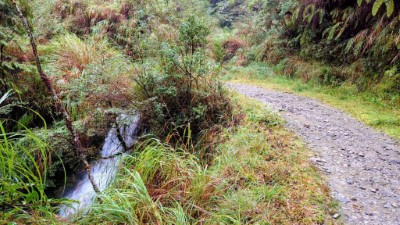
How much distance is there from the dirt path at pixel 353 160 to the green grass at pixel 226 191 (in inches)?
8.7

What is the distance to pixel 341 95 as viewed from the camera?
7133mm

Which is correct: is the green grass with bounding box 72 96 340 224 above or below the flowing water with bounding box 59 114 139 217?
above

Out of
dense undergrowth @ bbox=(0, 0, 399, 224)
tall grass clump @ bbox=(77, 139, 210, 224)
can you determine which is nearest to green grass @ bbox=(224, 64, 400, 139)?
dense undergrowth @ bbox=(0, 0, 399, 224)

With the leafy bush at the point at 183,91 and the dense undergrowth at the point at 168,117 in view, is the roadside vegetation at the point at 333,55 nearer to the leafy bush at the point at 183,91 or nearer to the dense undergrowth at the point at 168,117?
the dense undergrowth at the point at 168,117

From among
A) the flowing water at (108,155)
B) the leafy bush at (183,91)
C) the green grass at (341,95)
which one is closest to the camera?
the flowing water at (108,155)

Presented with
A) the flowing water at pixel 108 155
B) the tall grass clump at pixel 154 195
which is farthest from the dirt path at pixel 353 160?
the flowing water at pixel 108 155

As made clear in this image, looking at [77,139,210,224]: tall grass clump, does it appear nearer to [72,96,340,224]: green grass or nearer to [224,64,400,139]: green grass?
[72,96,340,224]: green grass

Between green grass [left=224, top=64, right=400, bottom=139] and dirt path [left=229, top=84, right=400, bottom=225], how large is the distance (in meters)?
0.32

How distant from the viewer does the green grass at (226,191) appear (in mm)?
2906

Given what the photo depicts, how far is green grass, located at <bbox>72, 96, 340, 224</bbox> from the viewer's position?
291 centimetres

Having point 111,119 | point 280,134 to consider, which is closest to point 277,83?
point 280,134

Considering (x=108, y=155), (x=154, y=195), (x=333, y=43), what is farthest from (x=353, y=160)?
(x=333, y=43)

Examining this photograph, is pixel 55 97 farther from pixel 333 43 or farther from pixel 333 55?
pixel 333 43

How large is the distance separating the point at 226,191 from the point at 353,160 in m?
2.02
